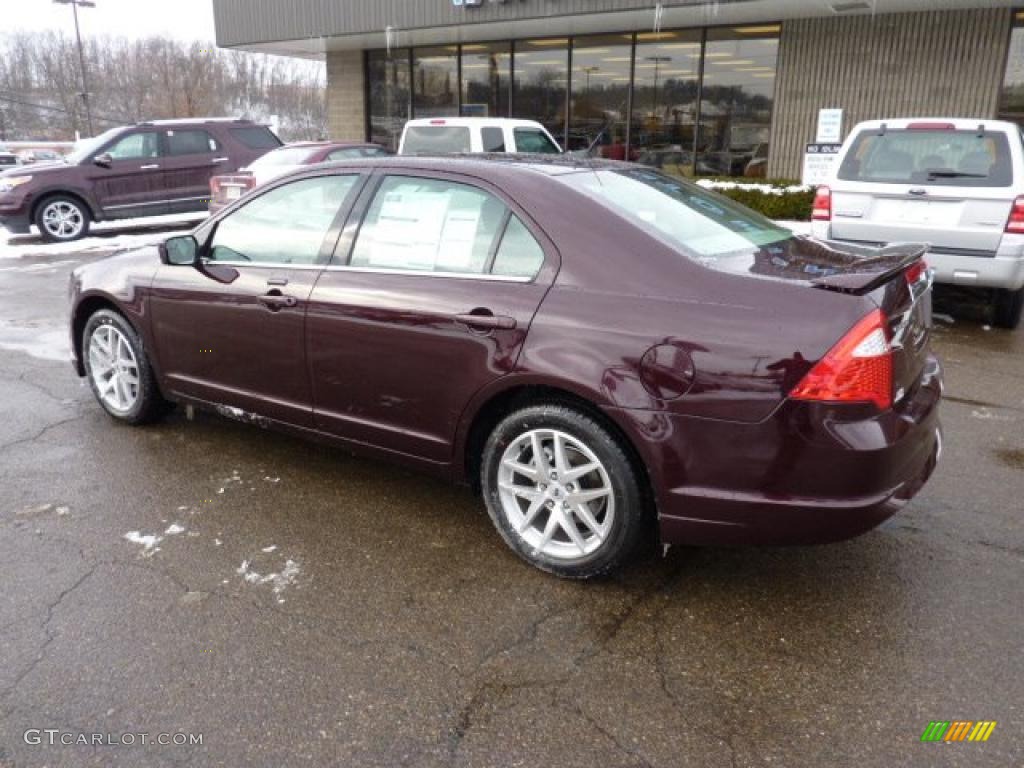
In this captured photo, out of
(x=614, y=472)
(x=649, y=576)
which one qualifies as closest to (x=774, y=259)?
(x=614, y=472)

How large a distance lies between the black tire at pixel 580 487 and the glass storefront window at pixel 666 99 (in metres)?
13.0

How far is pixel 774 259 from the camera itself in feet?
10.2

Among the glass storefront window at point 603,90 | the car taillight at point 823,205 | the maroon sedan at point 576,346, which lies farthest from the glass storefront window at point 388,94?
the maroon sedan at point 576,346

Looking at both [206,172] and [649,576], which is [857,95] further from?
[649,576]

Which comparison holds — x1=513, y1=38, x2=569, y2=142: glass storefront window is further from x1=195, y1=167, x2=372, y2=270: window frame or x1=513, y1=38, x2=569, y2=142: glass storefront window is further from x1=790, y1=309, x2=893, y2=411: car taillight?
x1=790, y1=309, x2=893, y2=411: car taillight

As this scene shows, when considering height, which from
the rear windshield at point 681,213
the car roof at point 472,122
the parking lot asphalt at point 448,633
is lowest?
the parking lot asphalt at point 448,633

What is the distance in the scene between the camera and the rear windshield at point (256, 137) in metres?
14.2

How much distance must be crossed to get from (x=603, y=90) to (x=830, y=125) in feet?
15.0

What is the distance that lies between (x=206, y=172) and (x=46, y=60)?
260ft

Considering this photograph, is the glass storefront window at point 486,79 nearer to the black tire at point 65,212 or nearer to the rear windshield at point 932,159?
the black tire at point 65,212

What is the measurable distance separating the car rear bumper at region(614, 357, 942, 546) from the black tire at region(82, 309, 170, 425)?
9.86 feet

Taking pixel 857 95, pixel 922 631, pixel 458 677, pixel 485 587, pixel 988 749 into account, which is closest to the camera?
pixel 988 749

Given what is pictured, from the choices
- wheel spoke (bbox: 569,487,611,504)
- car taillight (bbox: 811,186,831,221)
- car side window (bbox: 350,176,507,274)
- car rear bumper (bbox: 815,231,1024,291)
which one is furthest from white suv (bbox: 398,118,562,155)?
wheel spoke (bbox: 569,487,611,504)

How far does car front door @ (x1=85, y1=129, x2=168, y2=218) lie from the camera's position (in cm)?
1312
